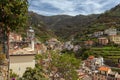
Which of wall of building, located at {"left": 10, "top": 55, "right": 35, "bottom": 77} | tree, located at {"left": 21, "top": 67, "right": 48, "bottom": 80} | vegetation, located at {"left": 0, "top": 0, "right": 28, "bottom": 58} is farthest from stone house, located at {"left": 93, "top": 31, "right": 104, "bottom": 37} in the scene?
vegetation, located at {"left": 0, "top": 0, "right": 28, "bottom": 58}

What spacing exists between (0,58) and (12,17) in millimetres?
3502

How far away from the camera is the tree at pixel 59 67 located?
25578mm

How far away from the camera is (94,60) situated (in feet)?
281

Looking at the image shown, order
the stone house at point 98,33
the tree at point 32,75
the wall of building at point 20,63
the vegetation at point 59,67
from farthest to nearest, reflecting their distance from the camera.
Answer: the stone house at point 98,33, the vegetation at point 59,67, the wall of building at point 20,63, the tree at point 32,75

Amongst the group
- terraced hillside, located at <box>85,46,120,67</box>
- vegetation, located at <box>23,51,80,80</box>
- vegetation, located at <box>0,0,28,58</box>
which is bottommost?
terraced hillside, located at <box>85,46,120,67</box>

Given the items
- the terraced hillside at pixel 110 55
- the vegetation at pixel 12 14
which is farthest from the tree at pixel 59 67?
the terraced hillside at pixel 110 55

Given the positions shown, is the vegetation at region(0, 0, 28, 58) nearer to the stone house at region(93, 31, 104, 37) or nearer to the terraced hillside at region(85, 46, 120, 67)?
the terraced hillside at region(85, 46, 120, 67)

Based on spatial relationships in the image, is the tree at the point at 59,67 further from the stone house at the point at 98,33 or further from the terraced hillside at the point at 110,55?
the stone house at the point at 98,33

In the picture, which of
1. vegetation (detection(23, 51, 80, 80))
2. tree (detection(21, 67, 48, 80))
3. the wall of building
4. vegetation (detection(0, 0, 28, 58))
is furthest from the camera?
vegetation (detection(23, 51, 80, 80))

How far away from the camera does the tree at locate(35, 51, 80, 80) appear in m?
25.6

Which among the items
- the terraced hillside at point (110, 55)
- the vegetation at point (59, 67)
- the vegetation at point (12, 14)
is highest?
the vegetation at point (12, 14)

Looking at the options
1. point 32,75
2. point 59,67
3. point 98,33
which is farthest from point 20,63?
point 98,33

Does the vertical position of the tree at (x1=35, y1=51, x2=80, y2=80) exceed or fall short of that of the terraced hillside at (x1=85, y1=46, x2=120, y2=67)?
it exceeds it

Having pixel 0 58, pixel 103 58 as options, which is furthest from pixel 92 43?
pixel 0 58
